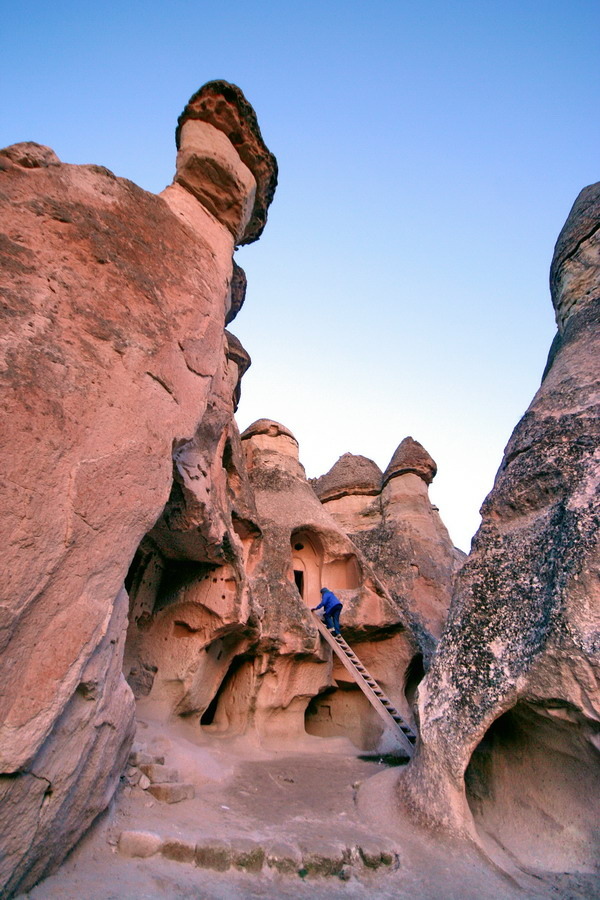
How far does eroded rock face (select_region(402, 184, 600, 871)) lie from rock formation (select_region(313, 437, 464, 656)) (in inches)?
168

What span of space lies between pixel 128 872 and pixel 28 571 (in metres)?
1.85

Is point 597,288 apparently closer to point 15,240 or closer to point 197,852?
point 15,240

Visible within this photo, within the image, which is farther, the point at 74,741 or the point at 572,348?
the point at 572,348

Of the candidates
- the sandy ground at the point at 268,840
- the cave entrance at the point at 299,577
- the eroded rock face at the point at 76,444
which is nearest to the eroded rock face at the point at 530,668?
the sandy ground at the point at 268,840

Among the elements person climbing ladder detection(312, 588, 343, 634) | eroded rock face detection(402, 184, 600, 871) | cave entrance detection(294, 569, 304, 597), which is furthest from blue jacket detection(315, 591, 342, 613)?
eroded rock face detection(402, 184, 600, 871)

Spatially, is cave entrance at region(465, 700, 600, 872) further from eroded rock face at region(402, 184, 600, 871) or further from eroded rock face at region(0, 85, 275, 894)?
eroded rock face at region(0, 85, 275, 894)

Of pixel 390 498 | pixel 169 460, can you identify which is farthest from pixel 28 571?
pixel 390 498

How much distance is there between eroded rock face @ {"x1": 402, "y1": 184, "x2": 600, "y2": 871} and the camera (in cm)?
342

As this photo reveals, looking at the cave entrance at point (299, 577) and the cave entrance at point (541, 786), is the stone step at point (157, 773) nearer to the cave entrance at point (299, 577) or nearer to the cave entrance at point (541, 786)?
the cave entrance at point (541, 786)

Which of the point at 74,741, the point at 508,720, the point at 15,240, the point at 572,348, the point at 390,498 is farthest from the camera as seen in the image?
the point at 390,498

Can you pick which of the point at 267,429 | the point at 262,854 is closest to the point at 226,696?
the point at 262,854

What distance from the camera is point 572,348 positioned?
548cm

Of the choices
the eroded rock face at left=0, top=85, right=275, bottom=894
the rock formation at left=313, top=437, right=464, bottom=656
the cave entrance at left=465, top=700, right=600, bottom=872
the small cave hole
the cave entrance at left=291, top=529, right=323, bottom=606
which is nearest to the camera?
the eroded rock face at left=0, top=85, right=275, bottom=894

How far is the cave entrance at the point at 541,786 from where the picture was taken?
3381 millimetres
